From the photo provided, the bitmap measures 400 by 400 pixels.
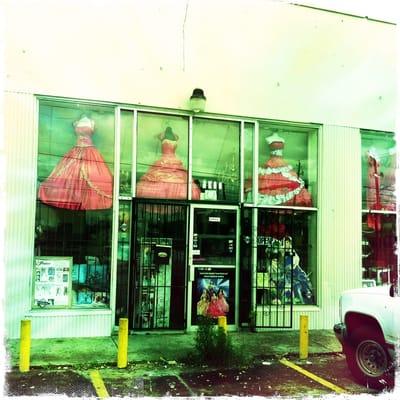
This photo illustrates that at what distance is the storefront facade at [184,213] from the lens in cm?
862

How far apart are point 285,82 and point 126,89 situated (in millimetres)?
3101

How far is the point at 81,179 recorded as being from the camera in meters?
8.87

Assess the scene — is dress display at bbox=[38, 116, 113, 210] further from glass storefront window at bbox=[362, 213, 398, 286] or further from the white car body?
glass storefront window at bbox=[362, 213, 398, 286]

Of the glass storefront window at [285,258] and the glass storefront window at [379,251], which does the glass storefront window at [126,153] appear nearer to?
the glass storefront window at [285,258]

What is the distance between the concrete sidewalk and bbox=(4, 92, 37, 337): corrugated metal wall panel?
696 millimetres

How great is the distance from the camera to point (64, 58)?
8641 millimetres

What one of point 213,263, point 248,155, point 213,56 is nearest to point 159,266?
point 213,263

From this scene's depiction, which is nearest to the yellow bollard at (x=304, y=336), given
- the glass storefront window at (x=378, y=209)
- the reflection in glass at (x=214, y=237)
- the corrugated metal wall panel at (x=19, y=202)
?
the reflection in glass at (x=214, y=237)

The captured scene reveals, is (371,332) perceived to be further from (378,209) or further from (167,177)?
(378,209)

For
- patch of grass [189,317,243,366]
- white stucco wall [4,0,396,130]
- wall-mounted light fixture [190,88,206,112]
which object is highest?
white stucco wall [4,0,396,130]

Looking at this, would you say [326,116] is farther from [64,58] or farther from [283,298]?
[64,58]

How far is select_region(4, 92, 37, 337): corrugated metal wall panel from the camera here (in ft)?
27.2

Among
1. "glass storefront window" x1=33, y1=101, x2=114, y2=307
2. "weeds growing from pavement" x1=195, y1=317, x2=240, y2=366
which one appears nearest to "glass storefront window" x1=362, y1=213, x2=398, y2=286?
"weeds growing from pavement" x1=195, y1=317, x2=240, y2=366

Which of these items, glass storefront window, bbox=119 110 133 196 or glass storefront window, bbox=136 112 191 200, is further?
glass storefront window, bbox=136 112 191 200
